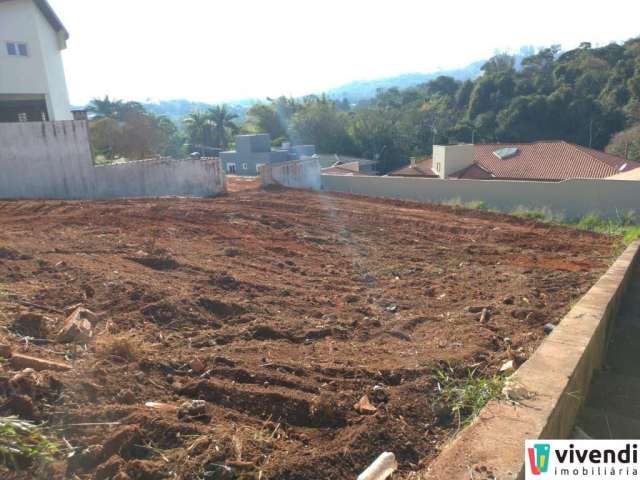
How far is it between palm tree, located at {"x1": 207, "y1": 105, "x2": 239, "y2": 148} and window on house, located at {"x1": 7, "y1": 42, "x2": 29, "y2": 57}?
33.5m

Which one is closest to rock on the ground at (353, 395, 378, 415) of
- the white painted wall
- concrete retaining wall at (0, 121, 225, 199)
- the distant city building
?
concrete retaining wall at (0, 121, 225, 199)

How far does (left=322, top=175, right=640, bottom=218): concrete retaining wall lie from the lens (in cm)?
1466

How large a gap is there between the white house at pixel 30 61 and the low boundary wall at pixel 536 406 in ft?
62.9

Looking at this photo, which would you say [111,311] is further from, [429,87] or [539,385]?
[429,87]

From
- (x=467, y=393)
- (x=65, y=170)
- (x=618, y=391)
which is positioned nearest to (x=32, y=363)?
(x=467, y=393)

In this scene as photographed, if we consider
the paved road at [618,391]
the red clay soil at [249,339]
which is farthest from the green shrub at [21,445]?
the paved road at [618,391]

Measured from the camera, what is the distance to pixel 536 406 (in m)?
2.50

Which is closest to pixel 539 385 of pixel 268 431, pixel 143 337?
pixel 268 431

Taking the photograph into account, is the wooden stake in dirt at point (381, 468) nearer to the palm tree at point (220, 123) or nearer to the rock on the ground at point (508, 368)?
the rock on the ground at point (508, 368)

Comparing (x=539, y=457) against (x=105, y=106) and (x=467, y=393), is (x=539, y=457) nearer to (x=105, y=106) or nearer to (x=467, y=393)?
(x=467, y=393)

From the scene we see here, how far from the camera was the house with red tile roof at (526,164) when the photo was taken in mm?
28125

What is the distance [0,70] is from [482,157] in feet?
88.4

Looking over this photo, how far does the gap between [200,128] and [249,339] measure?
51056mm

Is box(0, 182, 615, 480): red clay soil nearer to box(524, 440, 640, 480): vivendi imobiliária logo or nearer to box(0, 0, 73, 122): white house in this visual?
box(524, 440, 640, 480): vivendi imobiliária logo
